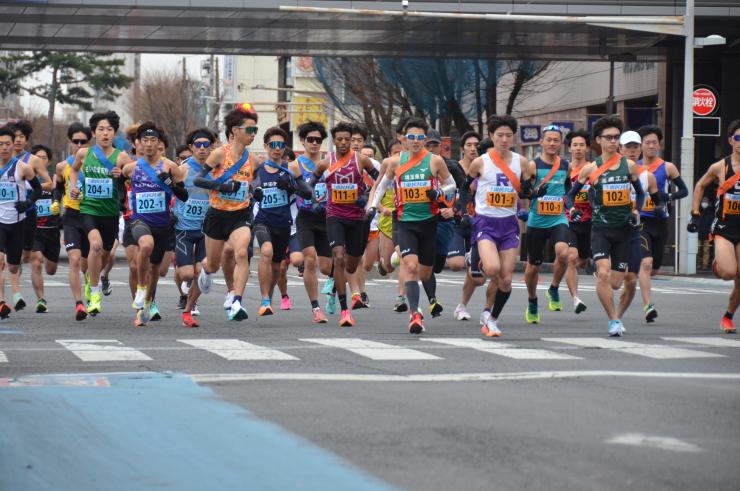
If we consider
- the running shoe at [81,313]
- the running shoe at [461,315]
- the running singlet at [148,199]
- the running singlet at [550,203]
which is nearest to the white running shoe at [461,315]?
the running shoe at [461,315]

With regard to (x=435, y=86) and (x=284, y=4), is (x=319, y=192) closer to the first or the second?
(x=284, y=4)

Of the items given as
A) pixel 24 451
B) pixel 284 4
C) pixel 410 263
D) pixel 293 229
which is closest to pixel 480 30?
pixel 284 4

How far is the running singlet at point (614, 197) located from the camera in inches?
575

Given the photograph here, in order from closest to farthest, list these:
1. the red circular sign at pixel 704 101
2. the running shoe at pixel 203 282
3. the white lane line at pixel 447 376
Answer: the white lane line at pixel 447 376
the running shoe at pixel 203 282
the red circular sign at pixel 704 101

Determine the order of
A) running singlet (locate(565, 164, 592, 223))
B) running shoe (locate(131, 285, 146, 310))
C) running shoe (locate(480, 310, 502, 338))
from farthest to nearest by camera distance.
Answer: running singlet (locate(565, 164, 592, 223))
running shoe (locate(131, 285, 146, 310))
running shoe (locate(480, 310, 502, 338))

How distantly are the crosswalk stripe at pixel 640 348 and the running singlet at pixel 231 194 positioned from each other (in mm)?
3331

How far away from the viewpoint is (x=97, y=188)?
15695mm

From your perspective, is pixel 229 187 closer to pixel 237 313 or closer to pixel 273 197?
pixel 237 313

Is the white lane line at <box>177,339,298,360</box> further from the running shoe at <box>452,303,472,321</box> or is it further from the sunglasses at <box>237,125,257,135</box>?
the running shoe at <box>452,303,472,321</box>

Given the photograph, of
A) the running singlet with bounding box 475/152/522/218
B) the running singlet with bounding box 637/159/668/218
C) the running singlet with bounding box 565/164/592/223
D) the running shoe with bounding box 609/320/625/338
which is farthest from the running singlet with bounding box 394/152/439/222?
the running singlet with bounding box 565/164/592/223

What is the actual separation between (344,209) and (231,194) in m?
1.66

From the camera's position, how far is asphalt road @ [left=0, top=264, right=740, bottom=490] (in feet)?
21.6

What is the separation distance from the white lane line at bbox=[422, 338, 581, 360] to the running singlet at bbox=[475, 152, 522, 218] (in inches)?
54.4

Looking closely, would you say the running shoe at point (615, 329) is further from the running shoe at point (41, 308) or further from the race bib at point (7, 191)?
the running shoe at point (41, 308)
